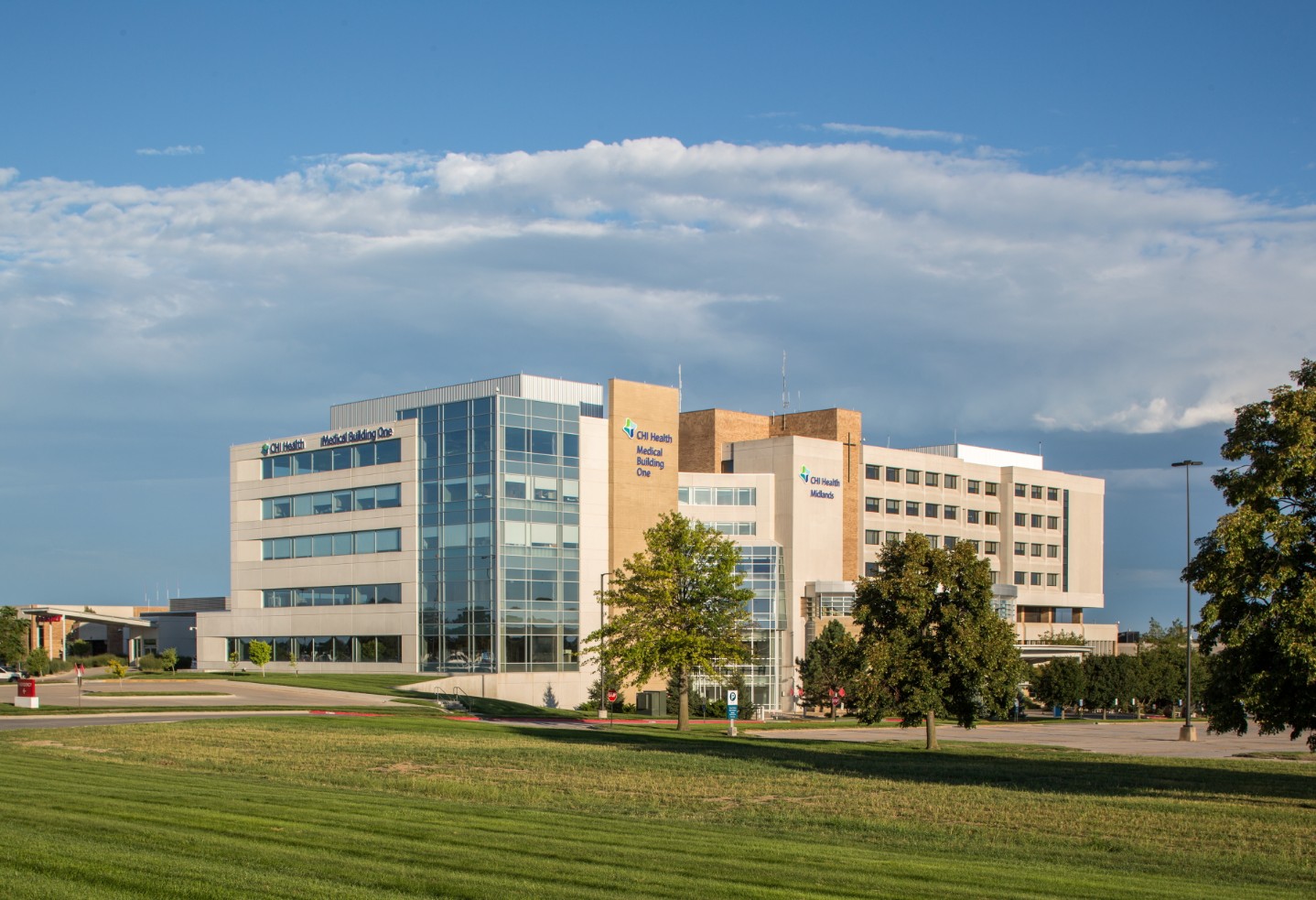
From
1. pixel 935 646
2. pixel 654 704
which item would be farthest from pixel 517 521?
pixel 935 646

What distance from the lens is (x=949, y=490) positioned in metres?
123

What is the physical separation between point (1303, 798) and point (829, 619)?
233 ft

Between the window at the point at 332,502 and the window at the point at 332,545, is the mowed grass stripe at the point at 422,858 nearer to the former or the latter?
the window at the point at 332,545

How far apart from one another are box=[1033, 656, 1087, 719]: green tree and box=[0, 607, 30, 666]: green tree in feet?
258

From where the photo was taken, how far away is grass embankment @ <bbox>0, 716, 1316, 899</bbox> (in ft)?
44.7

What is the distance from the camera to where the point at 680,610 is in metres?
60.4

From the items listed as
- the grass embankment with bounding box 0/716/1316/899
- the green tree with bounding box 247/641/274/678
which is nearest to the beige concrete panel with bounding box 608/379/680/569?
the green tree with bounding box 247/641/274/678

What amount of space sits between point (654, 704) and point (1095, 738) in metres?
28.8

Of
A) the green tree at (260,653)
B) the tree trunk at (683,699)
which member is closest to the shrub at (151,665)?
the green tree at (260,653)

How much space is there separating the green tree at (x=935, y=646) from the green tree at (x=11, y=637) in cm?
7667

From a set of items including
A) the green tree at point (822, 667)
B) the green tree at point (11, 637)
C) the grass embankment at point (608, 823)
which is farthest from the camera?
the green tree at point (11, 637)

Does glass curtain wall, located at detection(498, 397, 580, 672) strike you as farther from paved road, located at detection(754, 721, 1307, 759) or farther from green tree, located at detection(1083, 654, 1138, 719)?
green tree, located at detection(1083, 654, 1138, 719)

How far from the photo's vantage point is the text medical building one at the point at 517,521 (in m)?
84.7

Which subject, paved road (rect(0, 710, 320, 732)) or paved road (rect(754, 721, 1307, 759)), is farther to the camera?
Answer: paved road (rect(754, 721, 1307, 759))
